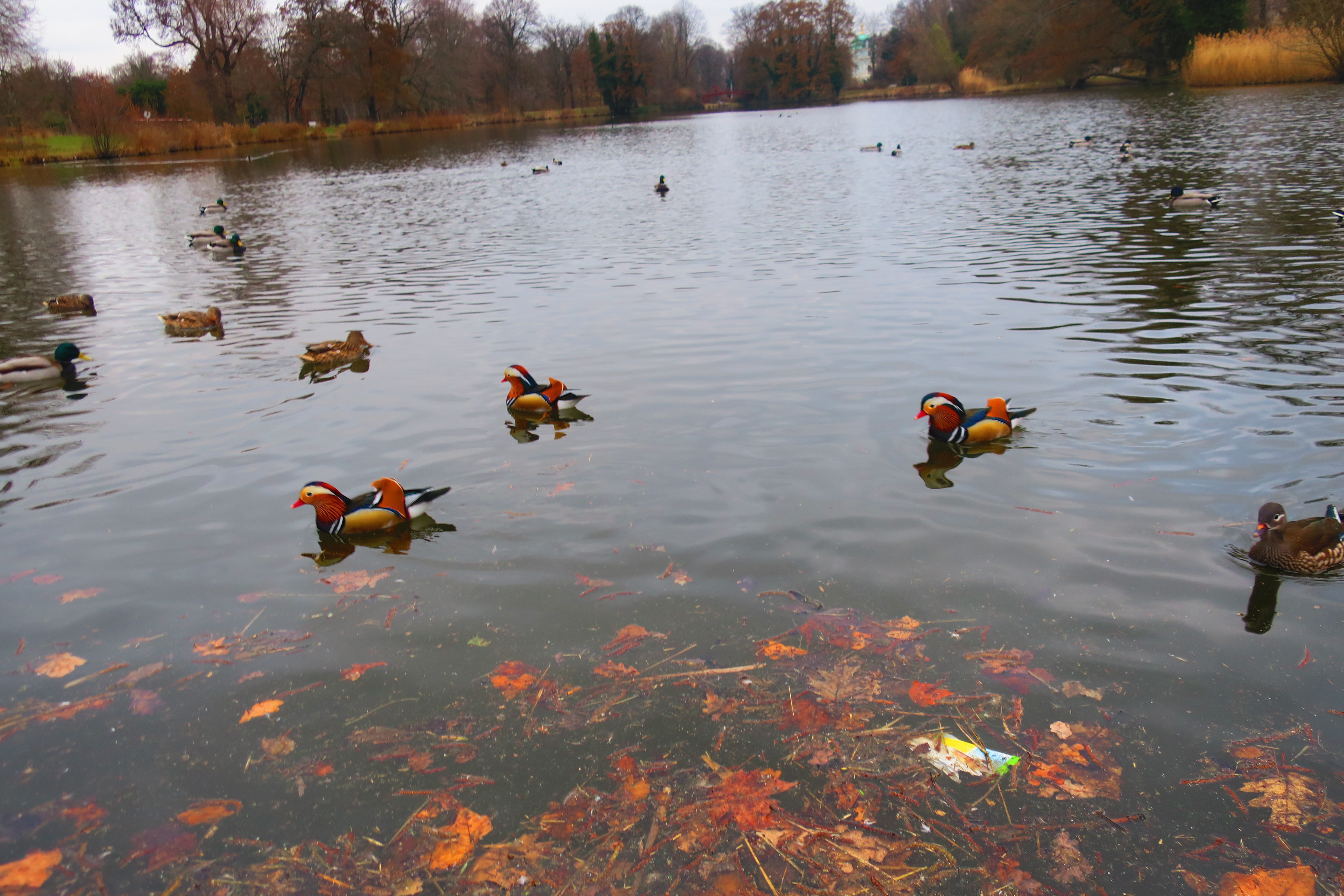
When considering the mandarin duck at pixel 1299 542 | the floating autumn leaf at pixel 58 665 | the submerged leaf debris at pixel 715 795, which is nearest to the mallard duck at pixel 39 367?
the floating autumn leaf at pixel 58 665

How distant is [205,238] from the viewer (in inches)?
759

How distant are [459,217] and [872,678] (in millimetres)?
20983

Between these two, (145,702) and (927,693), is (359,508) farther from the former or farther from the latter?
(927,693)

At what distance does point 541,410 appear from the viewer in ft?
24.8

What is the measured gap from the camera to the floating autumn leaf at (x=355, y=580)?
191 inches

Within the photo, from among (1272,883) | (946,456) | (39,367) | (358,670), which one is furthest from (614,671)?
(39,367)

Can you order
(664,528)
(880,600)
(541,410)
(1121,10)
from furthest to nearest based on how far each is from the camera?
(1121,10) < (541,410) < (664,528) < (880,600)

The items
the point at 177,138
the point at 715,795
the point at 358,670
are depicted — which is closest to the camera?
the point at 715,795

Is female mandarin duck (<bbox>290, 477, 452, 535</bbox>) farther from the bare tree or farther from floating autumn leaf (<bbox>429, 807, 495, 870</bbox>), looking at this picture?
the bare tree

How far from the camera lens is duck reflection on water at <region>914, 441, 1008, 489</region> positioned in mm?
5980

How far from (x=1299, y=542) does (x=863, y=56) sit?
20838 cm

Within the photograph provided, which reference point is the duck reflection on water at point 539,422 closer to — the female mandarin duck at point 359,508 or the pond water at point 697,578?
the pond water at point 697,578

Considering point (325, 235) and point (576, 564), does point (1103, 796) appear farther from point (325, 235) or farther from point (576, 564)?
point (325, 235)

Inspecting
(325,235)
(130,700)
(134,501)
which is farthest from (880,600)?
(325,235)
